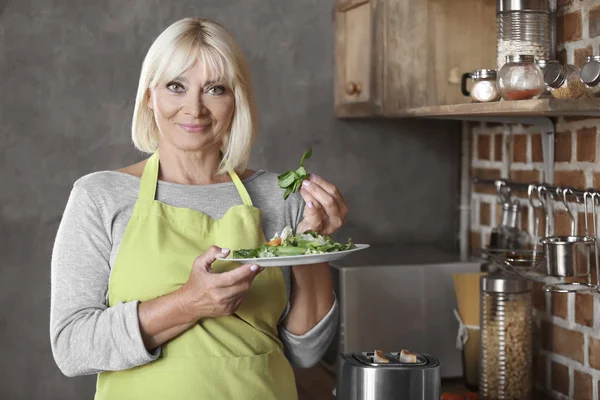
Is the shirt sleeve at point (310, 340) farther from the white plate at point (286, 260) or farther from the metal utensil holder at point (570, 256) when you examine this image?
the metal utensil holder at point (570, 256)

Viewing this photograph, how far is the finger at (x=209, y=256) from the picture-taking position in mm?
1246

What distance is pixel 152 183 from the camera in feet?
4.73

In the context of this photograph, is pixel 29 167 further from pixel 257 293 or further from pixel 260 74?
pixel 257 293

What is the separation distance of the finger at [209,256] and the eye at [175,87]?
0.30 m

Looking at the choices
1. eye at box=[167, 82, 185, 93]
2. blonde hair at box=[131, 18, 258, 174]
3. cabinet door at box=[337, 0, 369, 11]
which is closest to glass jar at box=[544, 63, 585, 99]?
blonde hair at box=[131, 18, 258, 174]

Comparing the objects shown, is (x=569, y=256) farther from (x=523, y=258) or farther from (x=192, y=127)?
(x=192, y=127)

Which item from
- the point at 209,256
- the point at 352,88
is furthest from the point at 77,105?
the point at 209,256

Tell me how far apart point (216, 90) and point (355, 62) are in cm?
88

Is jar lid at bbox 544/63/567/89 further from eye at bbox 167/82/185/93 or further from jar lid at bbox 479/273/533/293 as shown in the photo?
eye at bbox 167/82/185/93

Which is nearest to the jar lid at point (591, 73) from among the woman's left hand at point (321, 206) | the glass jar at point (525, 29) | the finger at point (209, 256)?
the glass jar at point (525, 29)

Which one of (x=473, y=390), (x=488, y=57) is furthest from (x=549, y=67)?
(x=473, y=390)

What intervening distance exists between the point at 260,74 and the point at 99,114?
45 cm

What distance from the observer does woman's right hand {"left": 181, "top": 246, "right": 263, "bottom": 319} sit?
125cm

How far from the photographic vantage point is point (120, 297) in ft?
4.51
